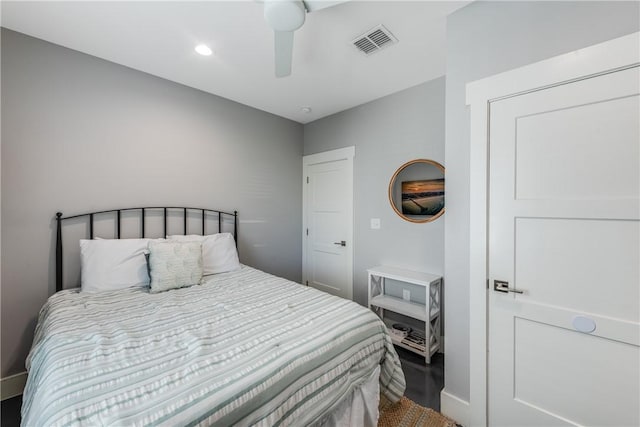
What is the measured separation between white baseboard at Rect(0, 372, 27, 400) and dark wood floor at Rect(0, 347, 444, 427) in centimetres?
3

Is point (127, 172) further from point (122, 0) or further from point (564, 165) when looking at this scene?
point (564, 165)

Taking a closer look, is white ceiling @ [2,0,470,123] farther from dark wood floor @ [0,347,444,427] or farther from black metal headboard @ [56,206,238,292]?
dark wood floor @ [0,347,444,427]

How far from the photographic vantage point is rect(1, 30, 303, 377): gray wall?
1843 mm

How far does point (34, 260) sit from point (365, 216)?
2978 millimetres

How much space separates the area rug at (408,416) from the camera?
1.66 metres

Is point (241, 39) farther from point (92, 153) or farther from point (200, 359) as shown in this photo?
point (200, 359)

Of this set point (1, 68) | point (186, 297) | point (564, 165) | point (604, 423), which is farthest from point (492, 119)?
point (1, 68)

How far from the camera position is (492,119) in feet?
5.03

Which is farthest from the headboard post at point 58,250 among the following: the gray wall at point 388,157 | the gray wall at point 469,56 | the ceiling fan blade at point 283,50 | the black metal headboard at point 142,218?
the gray wall at point 469,56

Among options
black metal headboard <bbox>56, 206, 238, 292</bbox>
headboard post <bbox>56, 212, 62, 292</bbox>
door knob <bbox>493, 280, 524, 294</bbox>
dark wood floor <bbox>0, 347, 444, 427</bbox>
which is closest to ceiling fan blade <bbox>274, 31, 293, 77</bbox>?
black metal headboard <bbox>56, 206, 238, 292</bbox>

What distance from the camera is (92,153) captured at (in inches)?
84.3

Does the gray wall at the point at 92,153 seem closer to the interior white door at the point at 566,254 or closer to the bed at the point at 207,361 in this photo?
the bed at the point at 207,361

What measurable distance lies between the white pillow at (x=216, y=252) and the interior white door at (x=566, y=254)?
2209 millimetres

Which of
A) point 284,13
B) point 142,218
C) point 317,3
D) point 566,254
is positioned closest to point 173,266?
point 142,218
